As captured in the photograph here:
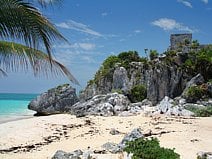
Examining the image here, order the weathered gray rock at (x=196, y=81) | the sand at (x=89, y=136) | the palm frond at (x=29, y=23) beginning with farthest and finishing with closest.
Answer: the weathered gray rock at (x=196, y=81) → the sand at (x=89, y=136) → the palm frond at (x=29, y=23)

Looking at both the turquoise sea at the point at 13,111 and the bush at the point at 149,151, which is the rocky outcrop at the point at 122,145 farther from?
the turquoise sea at the point at 13,111

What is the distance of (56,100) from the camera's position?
41.1 meters

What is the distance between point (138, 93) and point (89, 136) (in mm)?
16753

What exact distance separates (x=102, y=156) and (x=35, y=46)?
4737 millimetres

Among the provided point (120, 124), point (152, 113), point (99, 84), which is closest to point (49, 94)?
point (99, 84)

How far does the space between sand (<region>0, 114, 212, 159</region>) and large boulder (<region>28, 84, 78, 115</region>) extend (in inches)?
812

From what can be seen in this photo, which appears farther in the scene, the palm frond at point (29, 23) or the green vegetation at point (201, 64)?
the green vegetation at point (201, 64)

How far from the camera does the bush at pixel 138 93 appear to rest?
1205 inches

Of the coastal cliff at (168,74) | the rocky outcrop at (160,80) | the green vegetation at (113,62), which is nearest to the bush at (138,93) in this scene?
the coastal cliff at (168,74)

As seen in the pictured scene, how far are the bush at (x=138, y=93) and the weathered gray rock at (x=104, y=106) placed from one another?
14.2 ft

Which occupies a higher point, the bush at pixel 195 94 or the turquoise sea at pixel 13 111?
the bush at pixel 195 94

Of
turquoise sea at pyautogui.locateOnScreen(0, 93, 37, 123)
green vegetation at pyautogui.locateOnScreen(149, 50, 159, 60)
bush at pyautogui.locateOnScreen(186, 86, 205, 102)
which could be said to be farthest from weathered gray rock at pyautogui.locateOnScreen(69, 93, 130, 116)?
green vegetation at pyautogui.locateOnScreen(149, 50, 159, 60)

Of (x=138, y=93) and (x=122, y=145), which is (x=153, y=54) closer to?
(x=138, y=93)

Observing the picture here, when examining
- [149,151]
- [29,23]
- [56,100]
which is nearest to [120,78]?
[56,100]
